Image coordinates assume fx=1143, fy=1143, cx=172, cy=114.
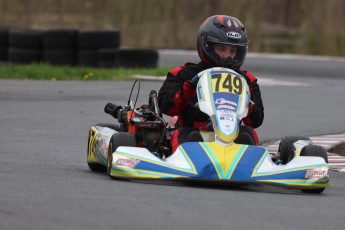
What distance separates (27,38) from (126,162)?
49.1 ft

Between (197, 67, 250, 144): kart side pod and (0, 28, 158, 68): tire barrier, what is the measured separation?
545 inches

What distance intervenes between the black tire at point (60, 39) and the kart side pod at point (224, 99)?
14.0 m

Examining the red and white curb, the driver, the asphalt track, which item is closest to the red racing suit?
the driver

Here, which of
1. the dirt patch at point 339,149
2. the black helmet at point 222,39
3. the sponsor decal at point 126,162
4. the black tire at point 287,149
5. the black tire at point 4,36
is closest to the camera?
the sponsor decal at point 126,162

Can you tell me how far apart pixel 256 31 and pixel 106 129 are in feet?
75.7

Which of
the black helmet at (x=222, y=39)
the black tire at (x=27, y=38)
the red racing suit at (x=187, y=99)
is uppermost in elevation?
the black helmet at (x=222, y=39)

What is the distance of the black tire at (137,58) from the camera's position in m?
21.9

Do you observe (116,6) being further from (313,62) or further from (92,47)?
(92,47)

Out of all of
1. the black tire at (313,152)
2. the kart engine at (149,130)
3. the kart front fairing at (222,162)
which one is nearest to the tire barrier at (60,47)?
the kart engine at (149,130)

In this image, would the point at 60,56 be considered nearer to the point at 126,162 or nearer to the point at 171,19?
the point at 171,19

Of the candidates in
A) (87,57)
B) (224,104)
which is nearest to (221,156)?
(224,104)

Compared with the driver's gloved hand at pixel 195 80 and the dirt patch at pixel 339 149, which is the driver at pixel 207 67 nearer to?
the driver's gloved hand at pixel 195 80

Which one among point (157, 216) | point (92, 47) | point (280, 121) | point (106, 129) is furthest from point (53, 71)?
point (157, 216)

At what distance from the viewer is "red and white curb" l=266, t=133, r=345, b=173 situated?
9.79 m
